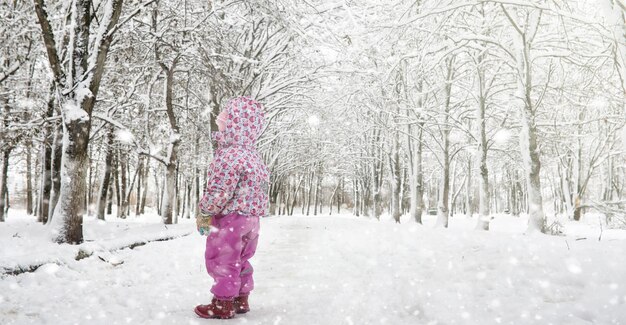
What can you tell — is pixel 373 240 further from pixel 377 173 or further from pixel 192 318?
pixel 377 173

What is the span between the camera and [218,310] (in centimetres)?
325

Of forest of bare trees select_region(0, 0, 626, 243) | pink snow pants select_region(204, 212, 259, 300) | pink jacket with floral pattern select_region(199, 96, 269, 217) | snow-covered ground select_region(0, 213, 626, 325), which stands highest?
forest of bare trees select_region(0, 0, 626, 243)

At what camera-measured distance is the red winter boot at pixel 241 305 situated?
340 centimetres

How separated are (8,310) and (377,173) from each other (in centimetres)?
2532

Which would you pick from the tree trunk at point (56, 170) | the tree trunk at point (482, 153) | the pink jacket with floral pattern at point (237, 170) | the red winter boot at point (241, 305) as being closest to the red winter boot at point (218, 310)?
the red winter boot at point (241, 305)

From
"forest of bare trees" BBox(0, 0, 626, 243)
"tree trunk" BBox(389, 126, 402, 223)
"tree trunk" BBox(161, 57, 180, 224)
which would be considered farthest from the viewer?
"tree trunk" BBox(389, 126, 402, 223)

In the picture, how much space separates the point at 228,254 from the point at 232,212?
0.35 metres

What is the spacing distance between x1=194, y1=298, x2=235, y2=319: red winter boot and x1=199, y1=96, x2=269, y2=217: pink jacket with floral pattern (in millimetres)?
731

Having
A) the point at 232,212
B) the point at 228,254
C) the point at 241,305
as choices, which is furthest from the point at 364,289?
the point at 232,212

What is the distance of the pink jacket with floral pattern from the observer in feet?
11.0

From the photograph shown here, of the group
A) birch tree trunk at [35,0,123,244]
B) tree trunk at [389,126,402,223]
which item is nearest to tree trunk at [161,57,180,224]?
birch tree trunk at [35,0,123,244]

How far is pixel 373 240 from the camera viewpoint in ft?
26.1

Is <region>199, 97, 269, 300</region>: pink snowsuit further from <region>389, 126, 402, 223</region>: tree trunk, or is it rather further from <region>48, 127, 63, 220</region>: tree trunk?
<region>389, 126, 402, 223</region>: tree trunk

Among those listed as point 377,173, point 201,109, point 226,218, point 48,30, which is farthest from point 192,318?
point 377,173
